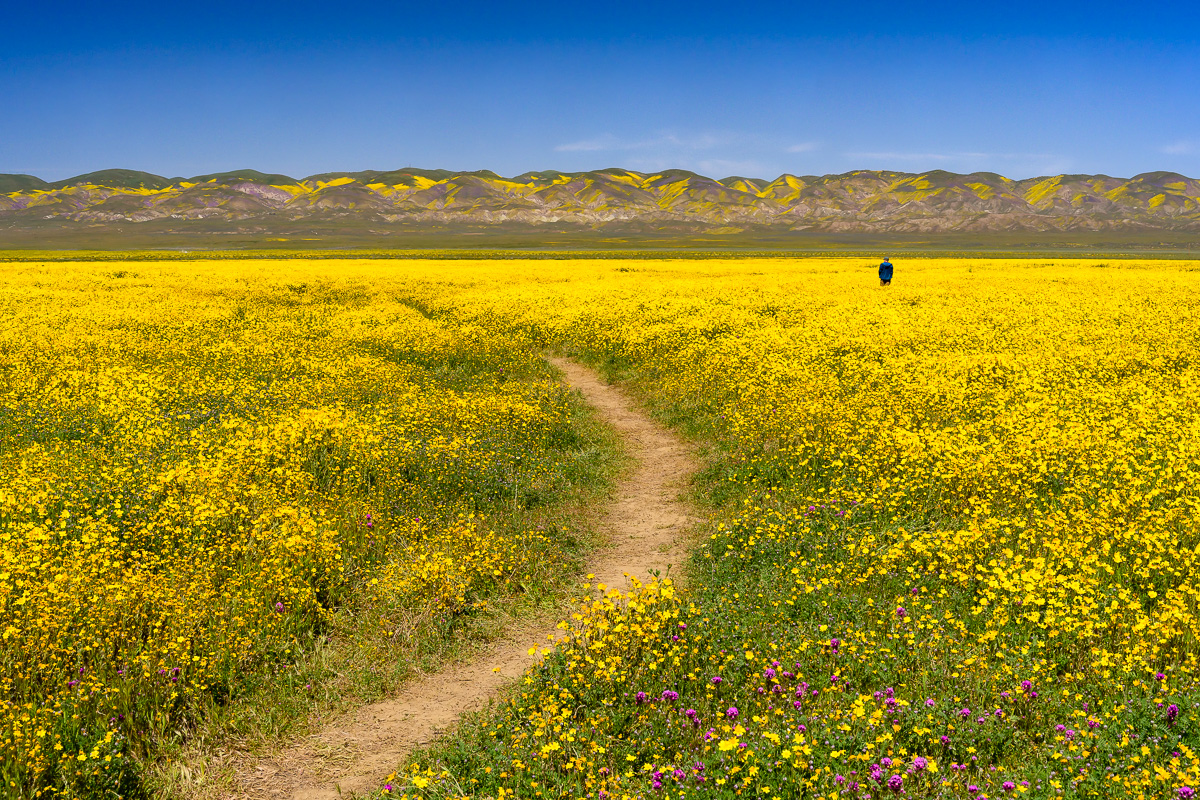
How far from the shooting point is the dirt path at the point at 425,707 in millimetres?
5535

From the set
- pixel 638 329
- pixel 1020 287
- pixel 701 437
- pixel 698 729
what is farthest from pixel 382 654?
pixel 1020 287

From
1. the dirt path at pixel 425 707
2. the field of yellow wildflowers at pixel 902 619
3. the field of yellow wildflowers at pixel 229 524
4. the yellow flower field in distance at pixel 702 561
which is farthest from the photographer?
the field of yellow wildflowers at pixel 229 524

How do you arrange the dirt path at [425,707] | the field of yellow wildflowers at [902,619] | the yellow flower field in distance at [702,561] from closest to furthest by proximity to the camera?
the field of yellow wildflowers at [902,619] → the yellow flower field in distance at [702,561] → the dirt path at [425,707]

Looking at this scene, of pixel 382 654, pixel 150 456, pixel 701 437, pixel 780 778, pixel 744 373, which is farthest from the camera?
pixel 744 373

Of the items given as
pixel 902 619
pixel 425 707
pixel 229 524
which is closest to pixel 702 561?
pixel 902 619

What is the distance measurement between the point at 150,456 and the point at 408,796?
7990mm

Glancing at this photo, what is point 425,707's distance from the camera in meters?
6.38

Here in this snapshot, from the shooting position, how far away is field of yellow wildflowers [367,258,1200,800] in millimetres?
4855

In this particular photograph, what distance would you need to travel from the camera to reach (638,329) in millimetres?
23891

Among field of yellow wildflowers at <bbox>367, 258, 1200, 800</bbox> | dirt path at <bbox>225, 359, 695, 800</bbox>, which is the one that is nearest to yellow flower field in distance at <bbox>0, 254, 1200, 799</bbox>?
field of yellow wildflowers at <bbox>367, 258, 1200, 800</bbox>

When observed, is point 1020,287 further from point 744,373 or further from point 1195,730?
point 1195,730

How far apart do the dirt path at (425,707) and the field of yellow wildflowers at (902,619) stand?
44cm

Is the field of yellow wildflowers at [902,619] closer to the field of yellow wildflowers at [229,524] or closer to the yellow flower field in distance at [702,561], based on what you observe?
the yellow flower field in distance at [702,561]

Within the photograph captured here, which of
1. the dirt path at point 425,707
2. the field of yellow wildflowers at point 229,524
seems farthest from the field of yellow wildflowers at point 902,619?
the field of yellow wildflowers at point 229,524
